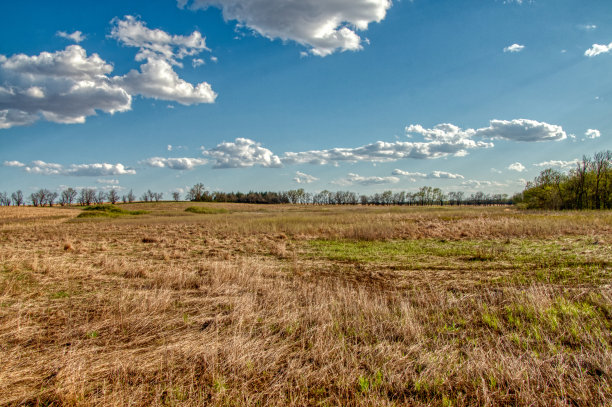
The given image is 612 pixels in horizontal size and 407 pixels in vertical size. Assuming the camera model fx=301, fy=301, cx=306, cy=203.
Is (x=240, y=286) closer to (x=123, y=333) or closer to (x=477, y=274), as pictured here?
(x=123, y=333)

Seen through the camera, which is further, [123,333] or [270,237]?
[270,237]

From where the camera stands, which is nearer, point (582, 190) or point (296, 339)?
point (296, 339)

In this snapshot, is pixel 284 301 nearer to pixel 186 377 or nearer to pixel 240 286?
pixel 240 286

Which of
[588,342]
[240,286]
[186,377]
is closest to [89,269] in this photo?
[240,286]

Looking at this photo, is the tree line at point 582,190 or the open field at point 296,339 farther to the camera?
the tree line at point 582,190

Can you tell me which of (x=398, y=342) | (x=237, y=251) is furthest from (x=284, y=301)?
(x=237, y=251)

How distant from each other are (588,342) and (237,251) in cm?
1507

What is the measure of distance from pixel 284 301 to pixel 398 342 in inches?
117

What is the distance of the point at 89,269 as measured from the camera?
10.8 meters

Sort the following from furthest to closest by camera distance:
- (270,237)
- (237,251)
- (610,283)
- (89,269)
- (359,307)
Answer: (270,237)
(237,251)
(89,269)
(610,283)
(359,307)

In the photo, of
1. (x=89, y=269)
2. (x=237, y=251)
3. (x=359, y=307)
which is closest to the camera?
(x=359, y=307)

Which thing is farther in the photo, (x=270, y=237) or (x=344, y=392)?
(x=270, y=237)

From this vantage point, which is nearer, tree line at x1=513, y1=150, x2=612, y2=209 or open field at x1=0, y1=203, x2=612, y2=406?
open field at x1=0, y1=203, x2=612, y2=406

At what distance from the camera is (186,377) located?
4117mm
